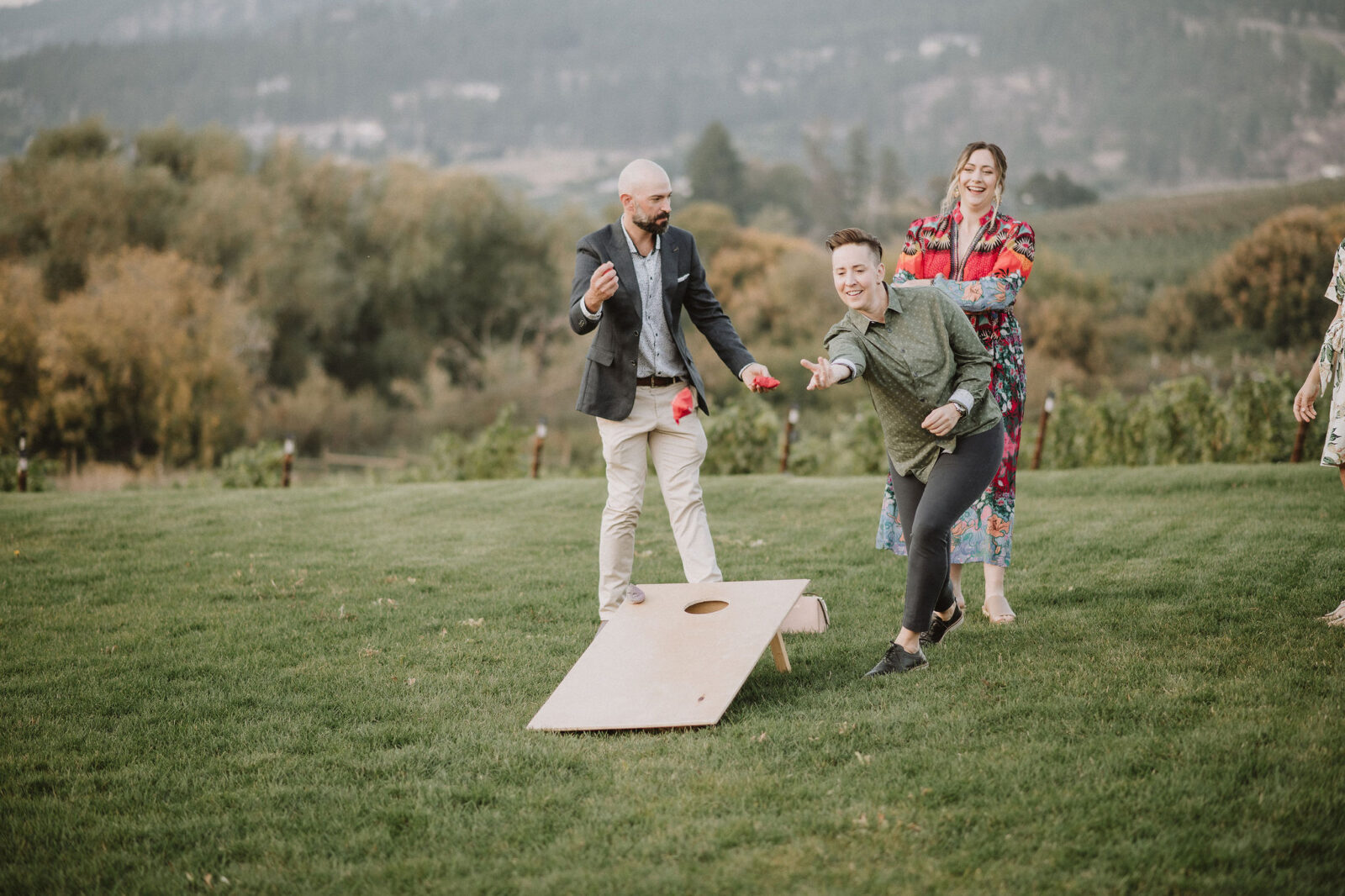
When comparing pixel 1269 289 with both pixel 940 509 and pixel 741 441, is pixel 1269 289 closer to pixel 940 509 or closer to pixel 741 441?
pixel 741 441

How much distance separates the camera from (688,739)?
4152mm

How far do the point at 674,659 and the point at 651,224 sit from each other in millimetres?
2096

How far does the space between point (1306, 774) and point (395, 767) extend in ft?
10.7

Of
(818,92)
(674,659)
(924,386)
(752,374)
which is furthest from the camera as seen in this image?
(818,92)

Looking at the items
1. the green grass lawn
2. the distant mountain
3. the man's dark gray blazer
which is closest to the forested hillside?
the distant mountain

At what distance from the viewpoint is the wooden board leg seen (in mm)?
4898

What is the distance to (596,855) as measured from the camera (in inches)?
129

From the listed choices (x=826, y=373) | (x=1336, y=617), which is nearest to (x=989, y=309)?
(x=826, y=373)

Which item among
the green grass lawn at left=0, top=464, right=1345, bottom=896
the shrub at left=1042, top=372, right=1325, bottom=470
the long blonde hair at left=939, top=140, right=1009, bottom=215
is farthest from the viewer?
the shrub at left=1042, top=372, right=1325, bottom=470

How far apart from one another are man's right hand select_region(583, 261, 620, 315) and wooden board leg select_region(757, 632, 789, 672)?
5.91ft

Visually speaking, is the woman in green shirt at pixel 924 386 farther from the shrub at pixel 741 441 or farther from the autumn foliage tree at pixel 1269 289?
the autumn foliage tree at pixel 1269 289

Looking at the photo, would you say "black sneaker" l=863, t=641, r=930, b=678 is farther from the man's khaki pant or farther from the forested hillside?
the forested hillside

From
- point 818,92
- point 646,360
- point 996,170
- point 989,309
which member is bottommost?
point 646,360

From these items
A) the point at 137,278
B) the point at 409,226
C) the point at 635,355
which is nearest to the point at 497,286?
→ the point at 409,226
